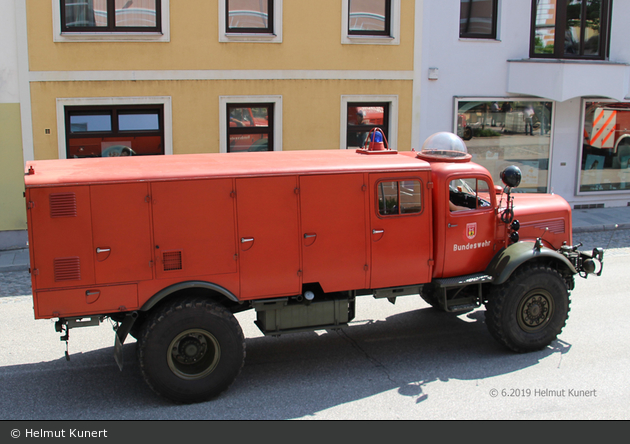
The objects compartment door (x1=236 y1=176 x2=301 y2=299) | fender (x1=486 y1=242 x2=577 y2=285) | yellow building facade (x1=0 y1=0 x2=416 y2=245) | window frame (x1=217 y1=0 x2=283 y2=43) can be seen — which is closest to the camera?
compartment door (x1=236 y1=176 x2=301 y2=299)

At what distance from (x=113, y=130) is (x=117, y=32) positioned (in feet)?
6.71

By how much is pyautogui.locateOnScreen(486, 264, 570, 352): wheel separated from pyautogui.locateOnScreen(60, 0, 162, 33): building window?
9.50 metres

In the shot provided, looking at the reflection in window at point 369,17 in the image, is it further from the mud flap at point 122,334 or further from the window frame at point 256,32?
the mud flap at point 122,334

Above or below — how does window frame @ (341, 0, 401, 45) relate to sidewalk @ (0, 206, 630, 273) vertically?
above

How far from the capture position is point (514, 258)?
7.07m

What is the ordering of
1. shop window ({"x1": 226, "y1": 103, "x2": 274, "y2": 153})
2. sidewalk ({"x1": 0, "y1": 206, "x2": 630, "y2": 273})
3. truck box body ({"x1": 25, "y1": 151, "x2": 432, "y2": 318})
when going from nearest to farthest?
truck box body ({"x1": 25, "y1": 151, "x2": 432, "y2": 318}) < sidewalk ({"x1": 0, "y1": 206, "x2": 630, "y2": 273}) < shop window ({"x1": 226, "y1": 103, "x2": 274, "y2": 153})

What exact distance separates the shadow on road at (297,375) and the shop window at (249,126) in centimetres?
675

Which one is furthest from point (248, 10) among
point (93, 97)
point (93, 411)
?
point (93, 411)

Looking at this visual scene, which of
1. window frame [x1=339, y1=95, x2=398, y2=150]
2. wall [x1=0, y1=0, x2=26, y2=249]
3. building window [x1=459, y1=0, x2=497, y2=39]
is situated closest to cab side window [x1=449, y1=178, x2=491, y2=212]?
window frame [x1=339, y1=95, x2=398, y2=150]

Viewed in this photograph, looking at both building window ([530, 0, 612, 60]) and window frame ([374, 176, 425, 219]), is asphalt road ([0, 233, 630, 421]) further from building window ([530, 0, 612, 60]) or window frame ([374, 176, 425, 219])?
building window ([530, 0, 612, 60])

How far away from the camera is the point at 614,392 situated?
6336 millimetres

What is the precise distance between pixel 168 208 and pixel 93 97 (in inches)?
306

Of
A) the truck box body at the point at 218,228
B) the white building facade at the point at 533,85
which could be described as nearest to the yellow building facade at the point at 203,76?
the white building facade at the point at 533,85

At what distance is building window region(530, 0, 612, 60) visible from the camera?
15352 millimetres
